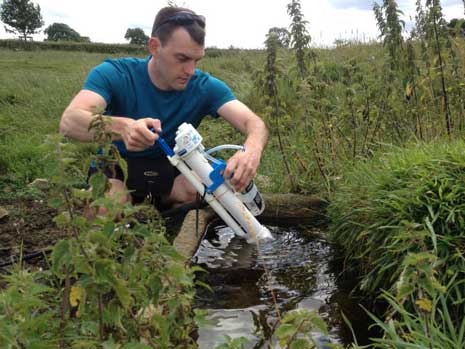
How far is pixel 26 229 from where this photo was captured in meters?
4.12

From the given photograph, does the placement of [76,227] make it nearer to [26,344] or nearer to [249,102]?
[26,344]

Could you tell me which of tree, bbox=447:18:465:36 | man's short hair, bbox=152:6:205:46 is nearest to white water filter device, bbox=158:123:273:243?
man's short hair, bbox=152:6:205:46

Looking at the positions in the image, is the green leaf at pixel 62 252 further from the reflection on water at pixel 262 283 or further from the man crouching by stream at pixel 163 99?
the man crouching by stream at pixel 163 99

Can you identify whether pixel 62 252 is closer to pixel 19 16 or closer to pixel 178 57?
pixel 178 57

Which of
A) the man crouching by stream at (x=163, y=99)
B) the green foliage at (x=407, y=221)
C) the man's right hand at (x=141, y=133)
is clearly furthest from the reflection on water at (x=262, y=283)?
the man's right hand at (x=141, y=133)

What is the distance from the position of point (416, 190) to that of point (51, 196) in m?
1.85

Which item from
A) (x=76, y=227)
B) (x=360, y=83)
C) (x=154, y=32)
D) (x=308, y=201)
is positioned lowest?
(x=308, y=201)

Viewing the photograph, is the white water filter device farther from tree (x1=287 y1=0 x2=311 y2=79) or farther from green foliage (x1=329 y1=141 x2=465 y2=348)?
tree (x1=287 y1=0 x2=311 y2=79)

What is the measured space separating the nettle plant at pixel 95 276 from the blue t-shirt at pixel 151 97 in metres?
2.34

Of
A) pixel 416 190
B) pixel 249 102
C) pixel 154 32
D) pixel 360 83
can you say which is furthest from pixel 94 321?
pixel 249 102

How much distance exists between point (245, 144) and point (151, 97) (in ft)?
2.85

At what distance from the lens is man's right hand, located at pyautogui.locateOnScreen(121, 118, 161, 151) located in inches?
101

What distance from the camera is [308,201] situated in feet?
13.4

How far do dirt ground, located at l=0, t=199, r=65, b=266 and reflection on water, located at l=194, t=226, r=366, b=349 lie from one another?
3.67ft
